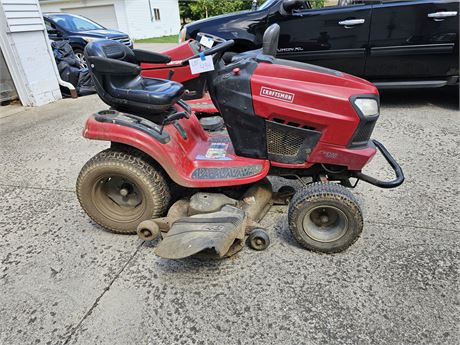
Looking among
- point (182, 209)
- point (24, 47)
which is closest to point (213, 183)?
point (182, 209)

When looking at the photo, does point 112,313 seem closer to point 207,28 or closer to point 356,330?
point 356,330

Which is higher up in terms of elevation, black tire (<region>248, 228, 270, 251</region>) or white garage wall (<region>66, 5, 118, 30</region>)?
black tire (<region>248, 228, 270, 251</region>)

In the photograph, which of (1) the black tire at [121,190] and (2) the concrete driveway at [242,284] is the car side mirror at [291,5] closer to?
(2) the concrete driveway at [242,284]

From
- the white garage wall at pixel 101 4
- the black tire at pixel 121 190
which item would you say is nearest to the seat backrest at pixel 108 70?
the black tire at pixel 121 190

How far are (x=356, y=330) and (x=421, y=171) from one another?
2253 millimetres

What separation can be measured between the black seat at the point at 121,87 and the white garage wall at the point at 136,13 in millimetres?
21449

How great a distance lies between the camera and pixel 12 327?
75.0 inches

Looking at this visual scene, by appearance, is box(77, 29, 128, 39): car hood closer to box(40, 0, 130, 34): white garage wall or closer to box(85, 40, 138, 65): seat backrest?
box(85, 40, 138, 65): seat backrest

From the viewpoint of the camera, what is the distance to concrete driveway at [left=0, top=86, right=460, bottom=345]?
6.04ft

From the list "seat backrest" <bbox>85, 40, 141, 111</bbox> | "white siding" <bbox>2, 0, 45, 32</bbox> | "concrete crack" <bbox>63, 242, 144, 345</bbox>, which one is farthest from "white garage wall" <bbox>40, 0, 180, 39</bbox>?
"concrete crack" <bbox>63, 242, 144, 345</bbox>

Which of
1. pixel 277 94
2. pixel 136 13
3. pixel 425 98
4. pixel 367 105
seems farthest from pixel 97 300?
pixel 136 13

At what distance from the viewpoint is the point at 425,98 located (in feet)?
19.0

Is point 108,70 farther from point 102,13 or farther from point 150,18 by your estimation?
point 150,18

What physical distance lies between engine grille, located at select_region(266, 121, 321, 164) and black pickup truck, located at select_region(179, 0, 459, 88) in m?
3.11
